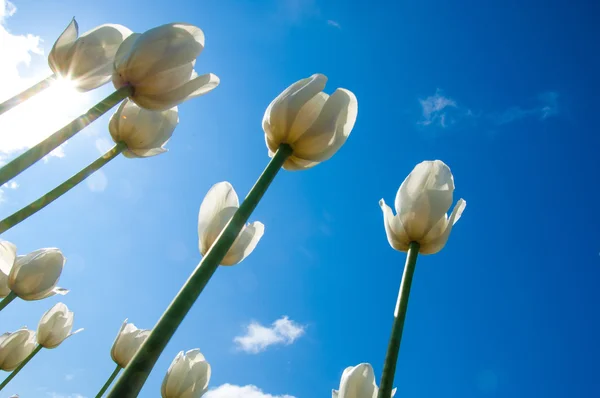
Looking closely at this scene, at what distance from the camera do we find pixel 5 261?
8.73ft

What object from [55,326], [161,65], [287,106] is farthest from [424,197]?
[55,326]

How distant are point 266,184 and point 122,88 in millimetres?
820

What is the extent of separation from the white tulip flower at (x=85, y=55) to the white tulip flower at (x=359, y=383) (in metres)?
1.67

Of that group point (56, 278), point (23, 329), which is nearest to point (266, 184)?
point (56, 278)

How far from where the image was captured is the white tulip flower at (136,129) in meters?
2.15

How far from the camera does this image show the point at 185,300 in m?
0.85

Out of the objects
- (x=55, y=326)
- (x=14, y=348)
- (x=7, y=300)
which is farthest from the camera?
(x=55, y=326)

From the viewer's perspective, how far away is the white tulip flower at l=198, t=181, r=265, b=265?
157 centimetres

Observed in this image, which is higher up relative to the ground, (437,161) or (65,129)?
(437,161)

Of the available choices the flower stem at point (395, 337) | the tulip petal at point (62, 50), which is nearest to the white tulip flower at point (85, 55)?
the tulip petal at point (62, 50)

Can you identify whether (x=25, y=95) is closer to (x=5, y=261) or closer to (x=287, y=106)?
(x=287, y=106)

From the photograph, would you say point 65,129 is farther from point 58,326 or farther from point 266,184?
point 58,326

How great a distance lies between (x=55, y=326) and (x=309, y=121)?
2995mm

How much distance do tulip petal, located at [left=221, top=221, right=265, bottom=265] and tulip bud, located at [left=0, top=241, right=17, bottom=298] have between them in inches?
64.9
